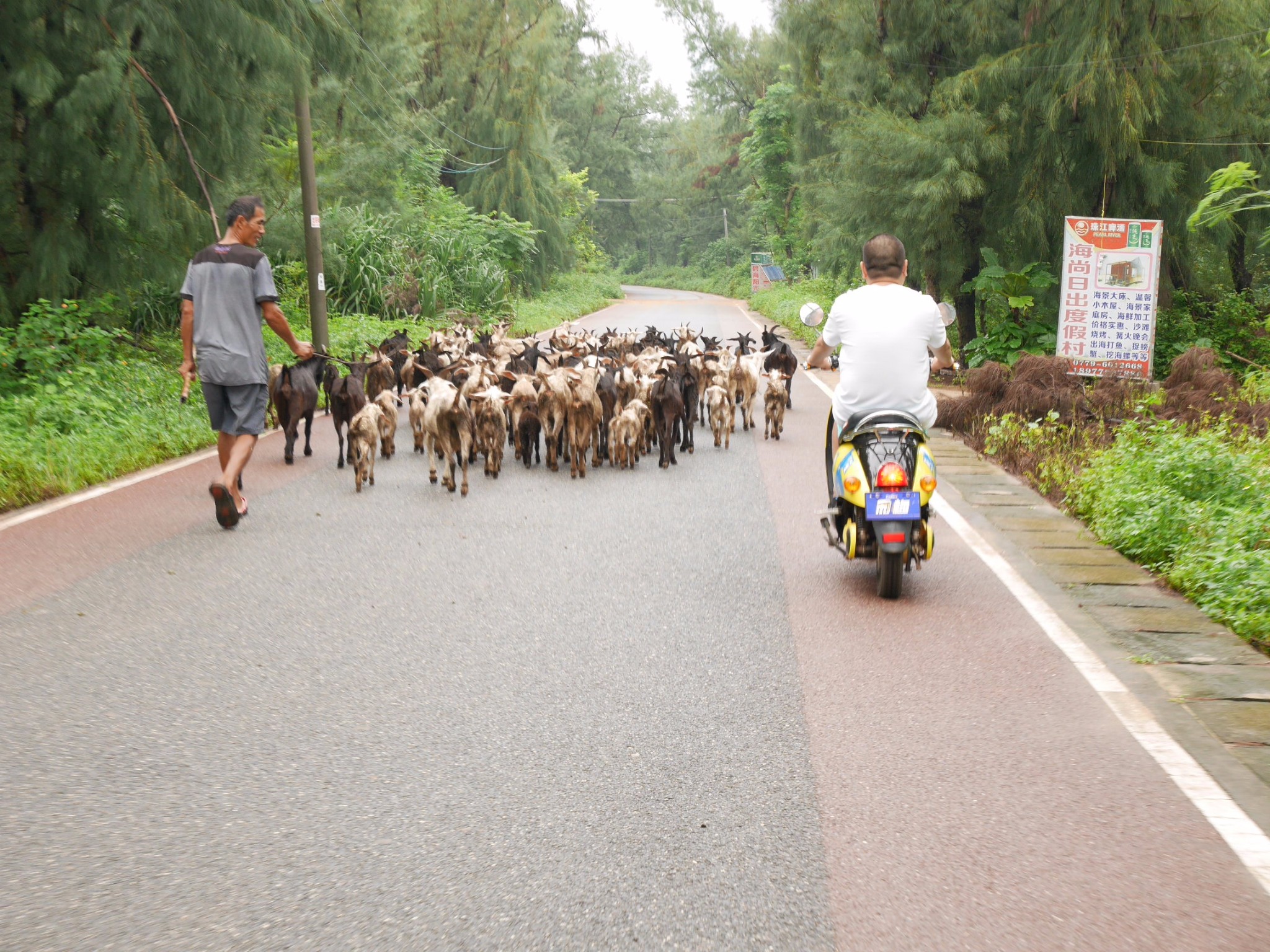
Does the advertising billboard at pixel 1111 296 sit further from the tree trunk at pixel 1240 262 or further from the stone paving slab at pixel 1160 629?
the tree trunk at pixel 1240 262

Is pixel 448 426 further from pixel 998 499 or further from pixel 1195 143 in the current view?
pixel 1195 143

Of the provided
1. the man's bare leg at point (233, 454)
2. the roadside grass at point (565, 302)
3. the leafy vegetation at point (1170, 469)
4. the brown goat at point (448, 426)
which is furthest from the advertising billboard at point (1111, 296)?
the roadside grass at point (565, 302)

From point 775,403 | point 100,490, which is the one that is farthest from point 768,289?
point 100,490

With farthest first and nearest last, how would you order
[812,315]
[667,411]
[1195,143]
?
[1195,143] → [667,411] → [812,315]

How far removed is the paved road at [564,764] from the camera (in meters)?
3.29

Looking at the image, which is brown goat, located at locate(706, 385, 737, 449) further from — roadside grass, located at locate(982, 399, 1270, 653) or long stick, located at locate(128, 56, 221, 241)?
long stick, located at locate(128, 56, 221, 241)

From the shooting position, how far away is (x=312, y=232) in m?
17.6

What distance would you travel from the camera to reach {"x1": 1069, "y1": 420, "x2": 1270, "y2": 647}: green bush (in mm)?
6258

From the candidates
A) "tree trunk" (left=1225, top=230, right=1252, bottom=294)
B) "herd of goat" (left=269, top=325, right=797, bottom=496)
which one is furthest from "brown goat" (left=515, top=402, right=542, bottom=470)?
"tree trunk" (left=1225, top=230, right=1252, bottom=294)

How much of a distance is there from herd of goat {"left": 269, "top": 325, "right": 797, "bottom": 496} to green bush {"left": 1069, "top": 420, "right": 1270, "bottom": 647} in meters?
4.20

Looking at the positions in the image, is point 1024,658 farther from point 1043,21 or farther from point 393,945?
point 1043,21

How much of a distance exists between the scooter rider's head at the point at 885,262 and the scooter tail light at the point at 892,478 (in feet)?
3.89

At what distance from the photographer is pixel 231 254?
834 cm

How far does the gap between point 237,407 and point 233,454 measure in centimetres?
37
